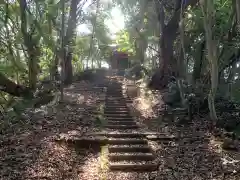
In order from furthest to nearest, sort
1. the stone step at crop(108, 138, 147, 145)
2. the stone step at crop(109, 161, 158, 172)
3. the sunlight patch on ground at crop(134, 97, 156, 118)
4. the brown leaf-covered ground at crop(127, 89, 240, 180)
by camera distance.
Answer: the sunlight patch on ground at crop(134, 97, 156, 118)
the stone step at crop(108, 138, 147, 145)
the stone step at crop(109, 161, 158, 172)
the brown leaf-covered ground at crop(127, 89, 240, 180)

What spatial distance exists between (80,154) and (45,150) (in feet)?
3.98

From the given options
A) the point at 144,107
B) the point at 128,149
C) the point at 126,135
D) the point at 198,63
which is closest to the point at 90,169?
the point at 128,149

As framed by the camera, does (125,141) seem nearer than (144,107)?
Yes

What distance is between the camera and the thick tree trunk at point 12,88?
1328cm

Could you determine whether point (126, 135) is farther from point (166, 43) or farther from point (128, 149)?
point (166, 43)

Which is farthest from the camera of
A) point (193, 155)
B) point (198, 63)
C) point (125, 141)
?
point (198, 63)

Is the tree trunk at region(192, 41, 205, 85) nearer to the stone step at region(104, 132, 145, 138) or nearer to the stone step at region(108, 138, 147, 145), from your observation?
the stone step at region(104, 132, 145, 138)

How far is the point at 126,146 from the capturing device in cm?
805

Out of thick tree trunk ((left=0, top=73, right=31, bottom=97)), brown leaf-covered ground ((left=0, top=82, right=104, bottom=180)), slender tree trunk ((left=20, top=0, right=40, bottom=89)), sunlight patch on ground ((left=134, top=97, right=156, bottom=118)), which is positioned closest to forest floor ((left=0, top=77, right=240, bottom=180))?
brown leaf-covered ground ((left=0, top=82, right=104, bottom=180))

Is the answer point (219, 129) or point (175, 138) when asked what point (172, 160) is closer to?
point (175, 138)

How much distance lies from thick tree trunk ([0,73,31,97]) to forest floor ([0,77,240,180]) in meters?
3.17

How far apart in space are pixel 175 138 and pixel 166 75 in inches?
360

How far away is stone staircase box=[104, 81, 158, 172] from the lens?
6.80 metres

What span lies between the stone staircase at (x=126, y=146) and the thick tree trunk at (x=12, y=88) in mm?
4716
